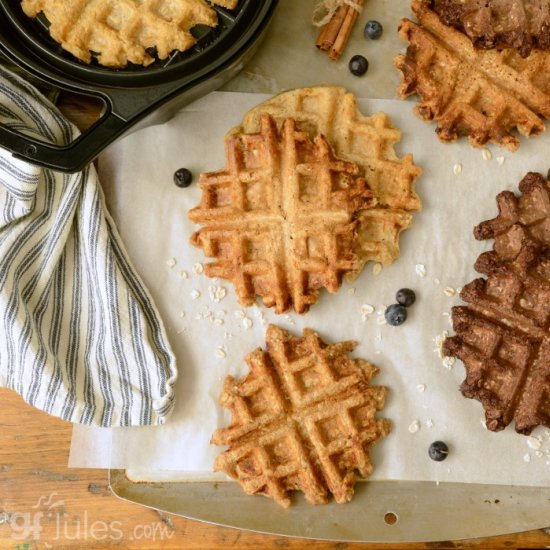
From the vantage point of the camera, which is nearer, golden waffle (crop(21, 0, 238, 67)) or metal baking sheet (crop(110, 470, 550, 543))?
golden waffle (crop(21, 0, 238, 67))

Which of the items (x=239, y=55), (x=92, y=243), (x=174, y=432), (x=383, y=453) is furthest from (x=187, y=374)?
(x=239, y=55)

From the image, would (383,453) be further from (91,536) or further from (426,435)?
(91,536)

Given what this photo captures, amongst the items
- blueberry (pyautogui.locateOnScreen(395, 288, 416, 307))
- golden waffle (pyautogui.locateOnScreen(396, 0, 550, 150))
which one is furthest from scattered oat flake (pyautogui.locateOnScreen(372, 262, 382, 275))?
golden waffle (pyautogui.locateOnScreen(396, 0, 550, 150))

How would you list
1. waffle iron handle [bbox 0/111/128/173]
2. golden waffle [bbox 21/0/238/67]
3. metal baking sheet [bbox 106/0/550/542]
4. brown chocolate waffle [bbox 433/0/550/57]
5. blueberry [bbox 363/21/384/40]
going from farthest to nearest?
blueberry [bbox 363/21/384/40] → metal baking sheet [bbox 106/0/550/542] → brown chocolate waffle [bbox 433/0/550/57] → golden waffle [bbox 21/0/238/67] → waffle iron handle [bbox 0/111/128/173]


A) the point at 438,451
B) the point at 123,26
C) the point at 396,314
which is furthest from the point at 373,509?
the point at 123,26

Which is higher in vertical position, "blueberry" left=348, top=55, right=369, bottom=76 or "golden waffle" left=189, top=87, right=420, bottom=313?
"blueberry" left=348, top=55, right=369, bottom=76

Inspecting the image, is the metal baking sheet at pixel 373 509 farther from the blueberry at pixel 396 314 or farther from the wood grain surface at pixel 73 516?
the blueberry at pixel 396 314

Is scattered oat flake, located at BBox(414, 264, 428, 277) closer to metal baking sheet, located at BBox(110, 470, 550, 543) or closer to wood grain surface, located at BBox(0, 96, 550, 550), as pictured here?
metal baking sheet, located at BBox(110, 470, 550, 543)
